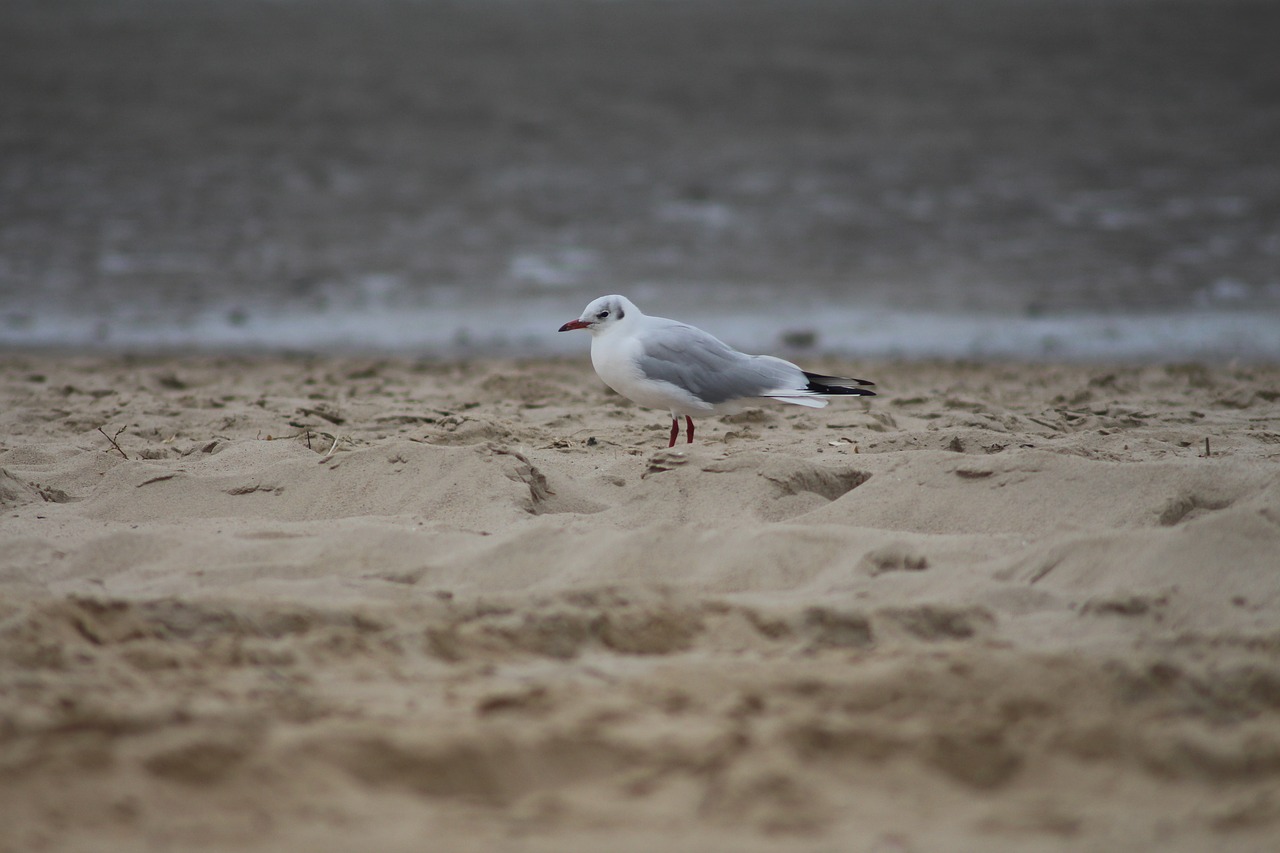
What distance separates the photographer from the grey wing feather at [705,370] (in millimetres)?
4551

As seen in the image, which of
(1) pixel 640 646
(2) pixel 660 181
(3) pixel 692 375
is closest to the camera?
(1) pixel 640 646

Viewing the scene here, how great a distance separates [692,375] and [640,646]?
1.95m

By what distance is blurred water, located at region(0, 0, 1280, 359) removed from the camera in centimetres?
962

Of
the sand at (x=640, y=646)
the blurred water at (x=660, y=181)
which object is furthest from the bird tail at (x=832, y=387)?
the blurred water at (x=660, y=181)

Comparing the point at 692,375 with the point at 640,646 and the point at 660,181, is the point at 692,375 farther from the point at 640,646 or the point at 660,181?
the point at 660,181

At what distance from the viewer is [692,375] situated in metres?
4.56

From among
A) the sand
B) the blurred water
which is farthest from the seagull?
the blurred water

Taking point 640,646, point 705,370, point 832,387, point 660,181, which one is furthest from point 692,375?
point 660,181

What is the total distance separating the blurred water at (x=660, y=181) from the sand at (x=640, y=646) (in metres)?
4.69

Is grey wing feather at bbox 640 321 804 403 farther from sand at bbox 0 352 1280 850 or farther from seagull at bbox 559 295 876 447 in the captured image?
sand at bbox 0 352 1280 850

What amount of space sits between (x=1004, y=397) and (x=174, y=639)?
177 inches

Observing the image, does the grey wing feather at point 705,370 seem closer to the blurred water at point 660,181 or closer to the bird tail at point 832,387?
the bird tail at point 832,387

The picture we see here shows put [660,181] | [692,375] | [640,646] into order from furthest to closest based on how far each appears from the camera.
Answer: [660,181] → [692,375] → [640,646]

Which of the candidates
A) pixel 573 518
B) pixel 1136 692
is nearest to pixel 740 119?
pixel 573 518
